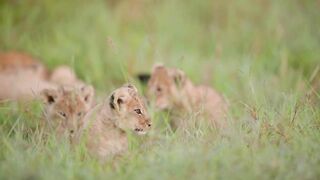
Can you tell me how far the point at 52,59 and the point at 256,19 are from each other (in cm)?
346

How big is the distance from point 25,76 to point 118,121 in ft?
11.0

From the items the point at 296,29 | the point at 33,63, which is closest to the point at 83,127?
the point at 33,63

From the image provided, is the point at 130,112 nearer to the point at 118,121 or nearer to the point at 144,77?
the point at 118,121

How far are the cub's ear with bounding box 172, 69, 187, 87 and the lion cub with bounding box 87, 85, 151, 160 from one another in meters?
1.68

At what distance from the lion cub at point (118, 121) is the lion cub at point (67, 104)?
0.95m

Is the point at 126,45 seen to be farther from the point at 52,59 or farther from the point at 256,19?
the point at 256,19

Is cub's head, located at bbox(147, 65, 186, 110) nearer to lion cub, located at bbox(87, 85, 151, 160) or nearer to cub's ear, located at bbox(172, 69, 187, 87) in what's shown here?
cub's ear, located at bbox(172, 69, 187, 87)

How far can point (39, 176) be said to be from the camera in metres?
5.67

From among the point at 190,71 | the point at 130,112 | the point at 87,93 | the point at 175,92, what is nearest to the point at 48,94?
the point at 87,93

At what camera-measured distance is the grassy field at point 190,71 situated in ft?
19.4

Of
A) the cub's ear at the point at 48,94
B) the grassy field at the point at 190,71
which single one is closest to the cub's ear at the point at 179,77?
the grassy field at the point at 190,71

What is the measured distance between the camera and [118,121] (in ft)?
23.6

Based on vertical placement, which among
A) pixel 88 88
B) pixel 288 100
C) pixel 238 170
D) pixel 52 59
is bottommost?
pixel 238 170

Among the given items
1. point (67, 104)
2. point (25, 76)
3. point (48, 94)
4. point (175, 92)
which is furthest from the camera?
point (25, 76)
